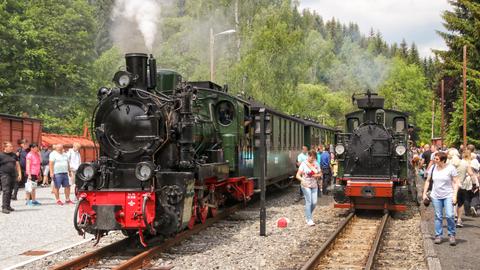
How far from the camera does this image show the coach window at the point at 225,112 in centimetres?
1190

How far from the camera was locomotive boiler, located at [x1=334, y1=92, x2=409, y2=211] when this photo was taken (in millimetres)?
12695

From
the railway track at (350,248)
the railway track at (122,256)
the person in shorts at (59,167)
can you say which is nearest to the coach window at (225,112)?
the railway track at (122,256)

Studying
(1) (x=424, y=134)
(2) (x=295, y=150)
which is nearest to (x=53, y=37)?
(2) (x=295, y=150)

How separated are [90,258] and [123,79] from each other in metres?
2.82

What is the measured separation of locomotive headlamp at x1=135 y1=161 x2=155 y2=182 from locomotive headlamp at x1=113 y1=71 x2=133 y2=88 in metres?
1.34

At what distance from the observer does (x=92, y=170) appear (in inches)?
339

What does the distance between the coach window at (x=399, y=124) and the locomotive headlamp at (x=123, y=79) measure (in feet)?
26.8

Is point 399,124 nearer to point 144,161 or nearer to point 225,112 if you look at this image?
point 225,112

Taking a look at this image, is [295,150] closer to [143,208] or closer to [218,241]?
[218,241]

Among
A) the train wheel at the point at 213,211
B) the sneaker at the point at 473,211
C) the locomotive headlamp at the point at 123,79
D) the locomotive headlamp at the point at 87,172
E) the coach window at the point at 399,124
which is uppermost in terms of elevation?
the locomotive headlamp at the point at 123,79

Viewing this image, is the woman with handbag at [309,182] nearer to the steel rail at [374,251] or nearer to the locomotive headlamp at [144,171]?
the steel rail at [374,251]

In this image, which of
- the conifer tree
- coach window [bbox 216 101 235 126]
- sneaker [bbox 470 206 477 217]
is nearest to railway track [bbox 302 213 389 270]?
sneaker [bbox 470 206 477 217]

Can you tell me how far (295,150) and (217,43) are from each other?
2156cm

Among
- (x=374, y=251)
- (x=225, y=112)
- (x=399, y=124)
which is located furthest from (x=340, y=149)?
(x=374, y=251)
